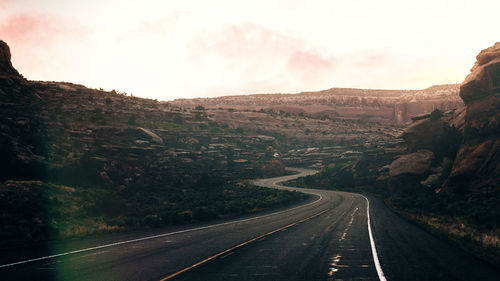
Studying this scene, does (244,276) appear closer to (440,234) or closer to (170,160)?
(440,234)

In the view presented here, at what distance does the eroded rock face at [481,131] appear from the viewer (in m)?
26.2

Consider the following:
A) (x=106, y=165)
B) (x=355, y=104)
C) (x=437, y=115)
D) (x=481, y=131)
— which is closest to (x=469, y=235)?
(x=481, y=131)

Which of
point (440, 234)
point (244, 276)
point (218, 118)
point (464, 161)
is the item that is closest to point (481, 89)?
point (464, 161)

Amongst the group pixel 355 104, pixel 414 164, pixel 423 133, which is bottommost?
pixel 414 164

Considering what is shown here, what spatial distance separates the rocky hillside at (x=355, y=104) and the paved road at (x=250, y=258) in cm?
12330

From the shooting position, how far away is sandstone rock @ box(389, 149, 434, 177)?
43372 millimetres

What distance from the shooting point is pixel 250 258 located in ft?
33.0

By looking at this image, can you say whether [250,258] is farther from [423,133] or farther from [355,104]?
[355,104]

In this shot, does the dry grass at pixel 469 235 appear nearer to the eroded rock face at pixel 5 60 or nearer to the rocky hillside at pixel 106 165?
the rocky hillside at pixel 106 165

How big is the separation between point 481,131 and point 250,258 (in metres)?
30.2

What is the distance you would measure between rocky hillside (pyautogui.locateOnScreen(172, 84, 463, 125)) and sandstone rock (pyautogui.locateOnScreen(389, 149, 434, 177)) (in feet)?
286

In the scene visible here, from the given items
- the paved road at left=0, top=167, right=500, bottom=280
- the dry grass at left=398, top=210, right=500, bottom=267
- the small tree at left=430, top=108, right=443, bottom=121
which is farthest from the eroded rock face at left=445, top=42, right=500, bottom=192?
the small tree at left=430, top=108, right=443, bottom=121

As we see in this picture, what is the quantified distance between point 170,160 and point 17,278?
43292 millimetres

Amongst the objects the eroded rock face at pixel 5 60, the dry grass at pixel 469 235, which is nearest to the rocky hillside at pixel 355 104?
the eroded rock face at pixel 5 60
